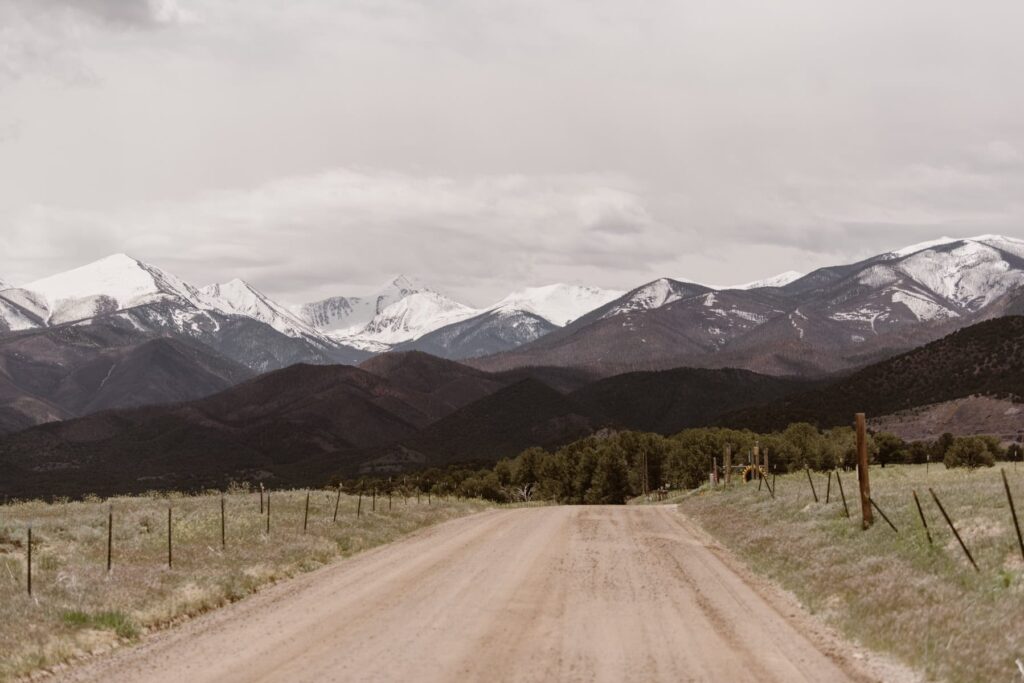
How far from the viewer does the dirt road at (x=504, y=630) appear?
1470 cm

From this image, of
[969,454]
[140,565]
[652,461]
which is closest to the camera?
[140,565]

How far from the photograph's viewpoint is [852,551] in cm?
2519

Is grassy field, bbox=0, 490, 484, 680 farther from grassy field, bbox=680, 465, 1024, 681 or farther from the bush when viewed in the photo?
the bush

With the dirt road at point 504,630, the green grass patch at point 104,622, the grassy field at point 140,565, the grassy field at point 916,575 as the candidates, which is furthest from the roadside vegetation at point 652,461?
the green grass patch at point 104,622

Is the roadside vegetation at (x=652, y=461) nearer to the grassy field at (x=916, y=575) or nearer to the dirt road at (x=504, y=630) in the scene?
the grassy field at (x=916, y=575)

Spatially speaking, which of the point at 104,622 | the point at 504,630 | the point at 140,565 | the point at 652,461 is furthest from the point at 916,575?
the point at 652,461

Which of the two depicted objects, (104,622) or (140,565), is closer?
(104,622)

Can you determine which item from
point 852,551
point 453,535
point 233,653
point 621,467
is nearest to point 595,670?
point 233,653

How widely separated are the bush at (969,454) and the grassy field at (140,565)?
91164 mm

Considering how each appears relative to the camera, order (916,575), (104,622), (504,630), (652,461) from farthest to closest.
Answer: (652,461), (916,575), (104,622), (504,630)

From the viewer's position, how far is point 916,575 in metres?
20.9

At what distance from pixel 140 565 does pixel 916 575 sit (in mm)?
19589

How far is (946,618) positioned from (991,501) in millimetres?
A: 12206

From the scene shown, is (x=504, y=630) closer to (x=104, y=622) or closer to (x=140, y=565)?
(x=104, y=622)
